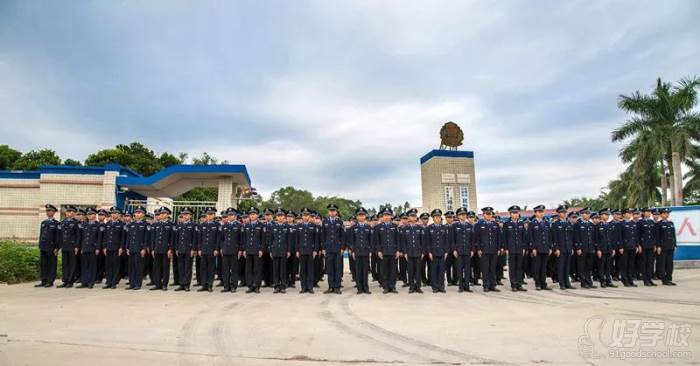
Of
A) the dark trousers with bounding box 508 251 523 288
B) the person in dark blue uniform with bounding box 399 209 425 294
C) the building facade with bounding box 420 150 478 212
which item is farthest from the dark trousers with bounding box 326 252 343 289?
the building facade with bounding box 420 150 478 212

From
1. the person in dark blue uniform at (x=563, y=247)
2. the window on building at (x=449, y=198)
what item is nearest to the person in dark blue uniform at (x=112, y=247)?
the person in dark blue uniform at (x=563, y=247)

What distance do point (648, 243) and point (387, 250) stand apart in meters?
6.55

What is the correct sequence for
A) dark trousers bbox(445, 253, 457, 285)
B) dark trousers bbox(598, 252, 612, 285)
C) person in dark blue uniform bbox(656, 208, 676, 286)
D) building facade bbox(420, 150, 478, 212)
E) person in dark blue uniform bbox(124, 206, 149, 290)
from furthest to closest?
building facade bbox(420, 150, 478, 212)
dark trousers bbox(445, 253, 457, 285)
person in dark blue uniform bbox(656, 208, 676, 286)
dark trousers bbox(598, 252, 612, 285)
person in dark blue uniform bbox(124, 206, 149, 290)

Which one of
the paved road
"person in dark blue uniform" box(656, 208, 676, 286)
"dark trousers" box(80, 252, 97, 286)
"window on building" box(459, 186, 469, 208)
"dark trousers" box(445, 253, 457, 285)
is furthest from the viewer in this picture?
"window on building" box(459, 186, 469, 208)

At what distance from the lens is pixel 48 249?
976 cm

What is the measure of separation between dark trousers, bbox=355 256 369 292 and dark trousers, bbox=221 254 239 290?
106 inches

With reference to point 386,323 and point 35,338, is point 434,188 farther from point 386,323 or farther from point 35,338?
point 35,338

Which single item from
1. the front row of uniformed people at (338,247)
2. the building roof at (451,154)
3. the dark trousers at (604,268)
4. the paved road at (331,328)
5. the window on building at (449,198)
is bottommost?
the paved road at (331,328)

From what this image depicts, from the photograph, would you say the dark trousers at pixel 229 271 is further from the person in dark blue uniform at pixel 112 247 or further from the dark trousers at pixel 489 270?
the dark trousers at pixel 489 270

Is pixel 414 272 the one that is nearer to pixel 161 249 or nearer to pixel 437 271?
pixel 437 271

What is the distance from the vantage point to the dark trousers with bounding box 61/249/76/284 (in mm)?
9768

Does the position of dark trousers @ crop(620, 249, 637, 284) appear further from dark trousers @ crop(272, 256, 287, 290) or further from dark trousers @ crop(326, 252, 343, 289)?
dark trousers @ crop(272, 256, 287, 290)

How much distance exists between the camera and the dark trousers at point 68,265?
385 inches

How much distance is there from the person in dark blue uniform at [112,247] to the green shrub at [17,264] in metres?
2.10
